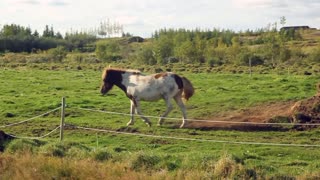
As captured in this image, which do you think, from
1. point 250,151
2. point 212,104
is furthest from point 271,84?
point 250,151

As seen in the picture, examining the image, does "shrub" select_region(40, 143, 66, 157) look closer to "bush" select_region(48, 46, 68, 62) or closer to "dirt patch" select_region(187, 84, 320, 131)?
"dirt patch" select_region(187, 84, 320, 131)

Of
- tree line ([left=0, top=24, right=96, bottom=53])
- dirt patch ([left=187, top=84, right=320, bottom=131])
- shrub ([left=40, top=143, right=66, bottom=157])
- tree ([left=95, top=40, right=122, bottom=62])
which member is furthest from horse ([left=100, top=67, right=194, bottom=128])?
tree line ([left=0, top=24, right=96, bottom=53])

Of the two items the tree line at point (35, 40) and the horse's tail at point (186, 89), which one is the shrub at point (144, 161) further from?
the tree line at point (35, 40)

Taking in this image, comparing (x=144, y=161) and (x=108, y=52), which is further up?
(x=108, y=52)

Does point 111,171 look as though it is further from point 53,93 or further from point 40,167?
point 53,93

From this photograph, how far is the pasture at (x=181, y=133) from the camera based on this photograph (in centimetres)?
1202

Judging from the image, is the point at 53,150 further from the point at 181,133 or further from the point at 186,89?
the point at 186,89

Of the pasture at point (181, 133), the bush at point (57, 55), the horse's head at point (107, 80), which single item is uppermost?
the horse's head at point (107, 80)

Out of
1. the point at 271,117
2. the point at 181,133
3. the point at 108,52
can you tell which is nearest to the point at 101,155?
the point at 181,133

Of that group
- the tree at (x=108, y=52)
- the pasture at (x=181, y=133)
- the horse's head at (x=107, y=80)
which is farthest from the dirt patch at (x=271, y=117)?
the tree at (x=108, y=52)

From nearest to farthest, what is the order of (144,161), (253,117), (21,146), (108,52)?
(144,161)
(21,146)
(253,117)
(108,52)

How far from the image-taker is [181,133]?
17609 mm

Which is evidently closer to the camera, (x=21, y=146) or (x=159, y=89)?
(x=21, y=146)

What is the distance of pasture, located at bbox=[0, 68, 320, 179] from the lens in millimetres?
12016
